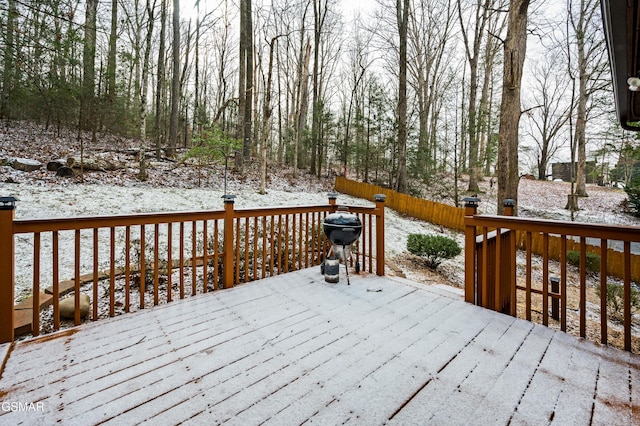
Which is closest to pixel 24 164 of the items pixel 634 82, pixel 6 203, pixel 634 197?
pixel 6 203

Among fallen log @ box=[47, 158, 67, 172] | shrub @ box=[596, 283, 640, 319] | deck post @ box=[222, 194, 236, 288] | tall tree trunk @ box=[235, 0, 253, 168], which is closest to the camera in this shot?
deck post @ box=[222, 194, 236, 288]

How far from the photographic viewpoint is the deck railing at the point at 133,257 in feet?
6.77

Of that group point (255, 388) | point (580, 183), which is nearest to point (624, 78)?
point (255, 388)

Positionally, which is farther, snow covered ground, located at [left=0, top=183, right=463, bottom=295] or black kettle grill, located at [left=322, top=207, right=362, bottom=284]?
snow covered ground, located at [left=0, top=183, right=463, bottom=295]

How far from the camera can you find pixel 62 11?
3.53 m

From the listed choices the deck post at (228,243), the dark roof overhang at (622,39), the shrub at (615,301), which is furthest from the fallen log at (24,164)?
the shrub at (615,301)

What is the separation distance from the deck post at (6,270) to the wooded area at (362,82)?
244 inches

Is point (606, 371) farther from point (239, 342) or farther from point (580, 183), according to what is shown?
point (580, 183)

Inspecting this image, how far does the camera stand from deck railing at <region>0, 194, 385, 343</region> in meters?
2.06

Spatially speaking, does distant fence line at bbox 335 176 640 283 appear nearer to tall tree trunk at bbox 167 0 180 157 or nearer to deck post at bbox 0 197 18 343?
tall tree trunk at bbox 167 0 180 157

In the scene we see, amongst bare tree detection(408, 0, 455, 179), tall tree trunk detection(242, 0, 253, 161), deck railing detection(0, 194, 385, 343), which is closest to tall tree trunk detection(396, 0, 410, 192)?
bare tree detection(408, 0, 455, 179)

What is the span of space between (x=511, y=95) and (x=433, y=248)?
3.62 meters

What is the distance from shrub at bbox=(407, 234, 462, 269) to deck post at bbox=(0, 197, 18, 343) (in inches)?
219

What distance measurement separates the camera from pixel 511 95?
20.2 feet
